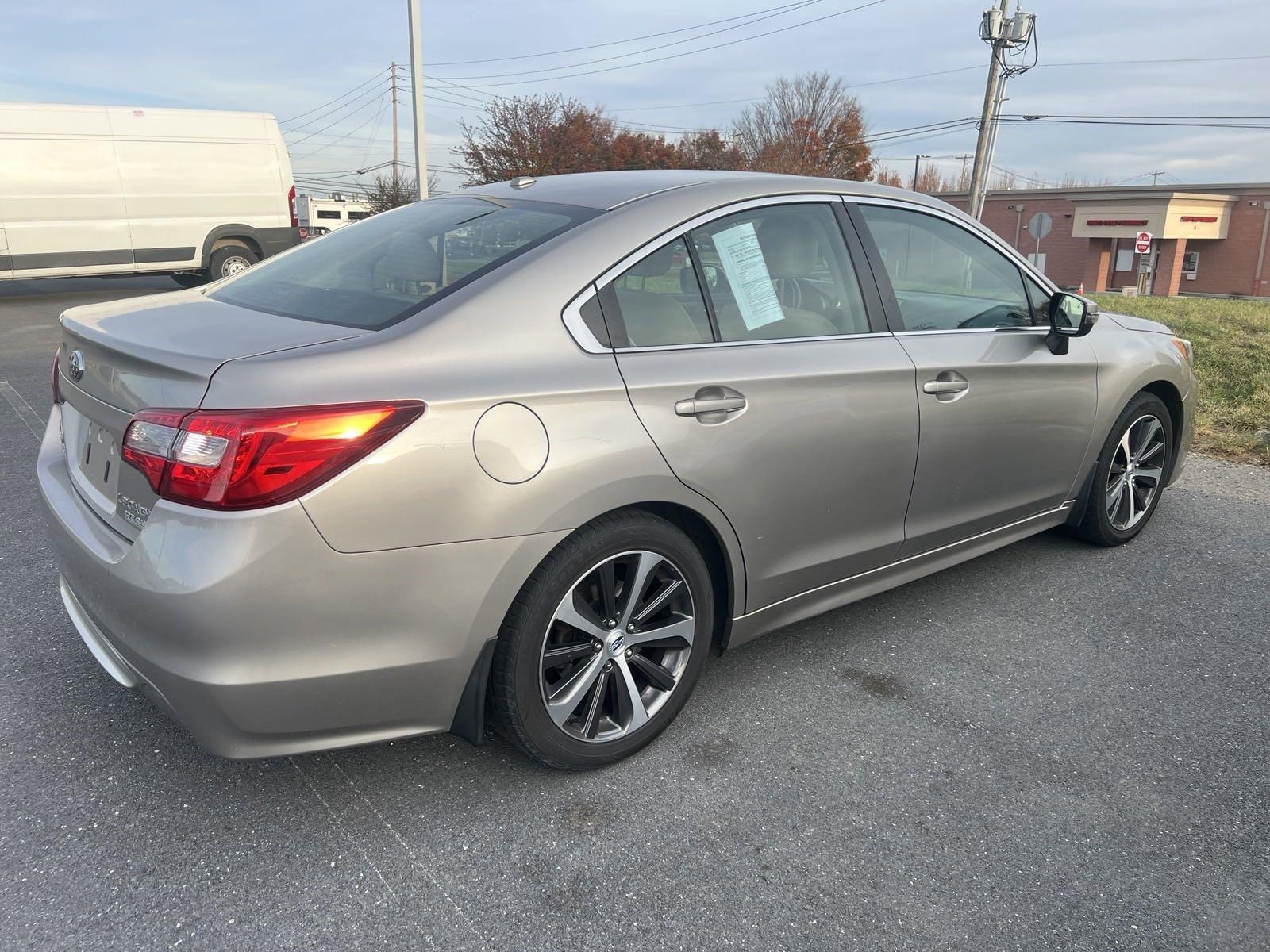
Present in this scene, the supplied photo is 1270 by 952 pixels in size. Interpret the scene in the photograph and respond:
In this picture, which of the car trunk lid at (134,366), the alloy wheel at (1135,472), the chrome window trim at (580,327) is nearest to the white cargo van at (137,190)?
the car trunk lid at (134,366)

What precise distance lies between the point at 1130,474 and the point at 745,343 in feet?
8.37

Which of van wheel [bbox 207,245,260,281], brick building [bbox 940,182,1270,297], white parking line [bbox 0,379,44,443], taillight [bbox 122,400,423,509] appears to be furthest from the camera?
brick building [bbox 940,182,1270,297]

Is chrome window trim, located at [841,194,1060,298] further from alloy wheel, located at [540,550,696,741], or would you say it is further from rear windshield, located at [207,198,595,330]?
alloy wheel, located at [540,550,696,741]

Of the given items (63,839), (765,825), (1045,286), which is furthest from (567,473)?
(1045,286)

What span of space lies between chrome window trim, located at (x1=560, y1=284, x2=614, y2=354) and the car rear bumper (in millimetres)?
508

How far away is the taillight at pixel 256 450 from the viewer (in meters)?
2.05

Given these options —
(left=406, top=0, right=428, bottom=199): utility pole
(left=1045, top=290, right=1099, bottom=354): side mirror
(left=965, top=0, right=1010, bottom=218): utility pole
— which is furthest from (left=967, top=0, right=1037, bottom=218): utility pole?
(left=1045, top=290, right=1099, bottom=354): side mirror

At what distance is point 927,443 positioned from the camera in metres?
3.31

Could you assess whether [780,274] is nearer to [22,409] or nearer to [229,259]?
[22,409]

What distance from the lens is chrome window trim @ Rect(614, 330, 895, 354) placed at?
263 cm

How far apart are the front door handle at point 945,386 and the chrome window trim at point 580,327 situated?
127 centimetres

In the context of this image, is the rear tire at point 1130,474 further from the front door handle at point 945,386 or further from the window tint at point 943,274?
the front door handle at point 945,386

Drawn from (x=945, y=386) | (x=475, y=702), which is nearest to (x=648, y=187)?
(x=945, y=386)

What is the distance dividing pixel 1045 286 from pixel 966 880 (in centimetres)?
256
